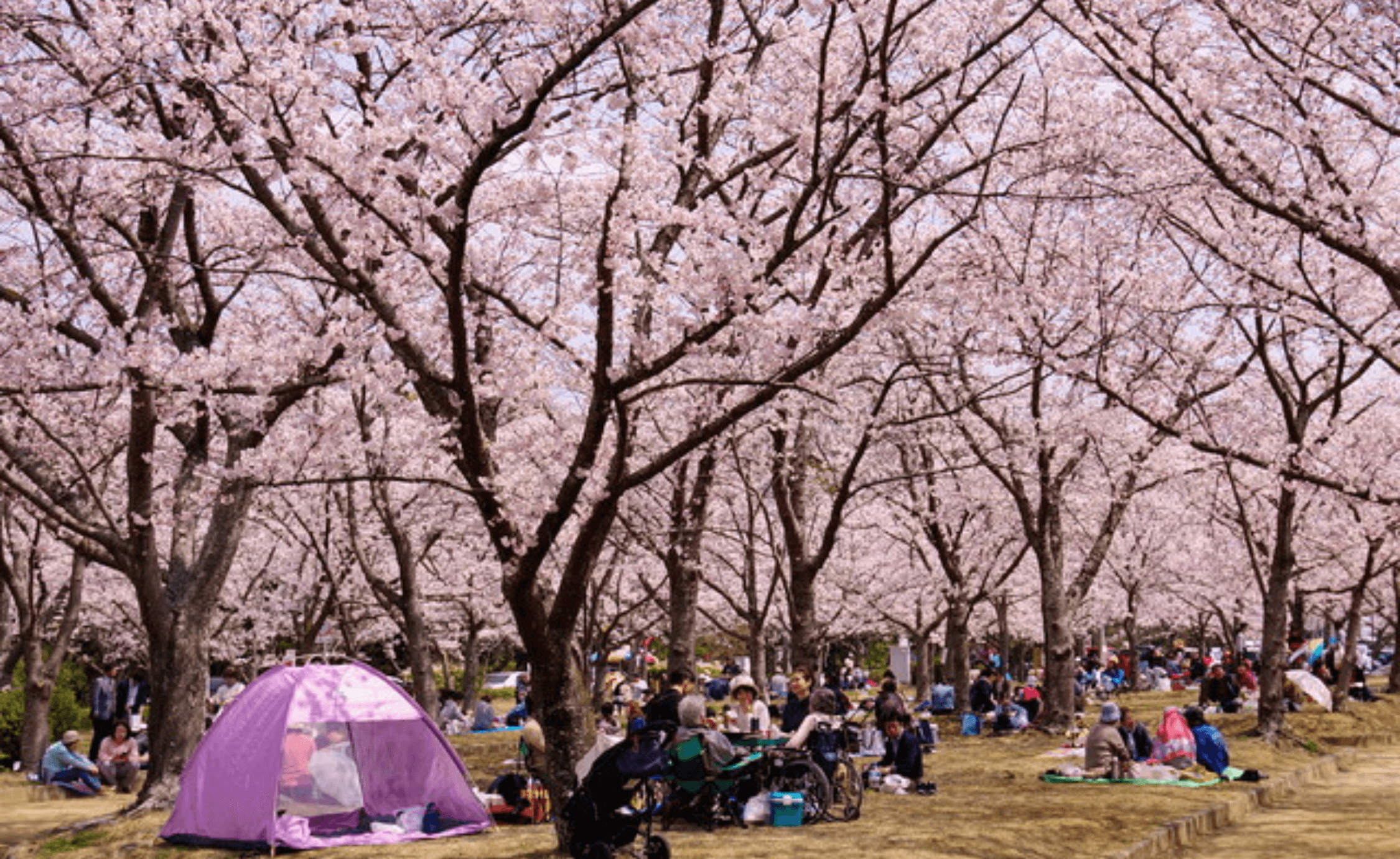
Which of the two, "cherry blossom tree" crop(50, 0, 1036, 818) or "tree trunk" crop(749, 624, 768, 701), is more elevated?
"cherry blossom tree" crop(50, 0, 1036, 818)

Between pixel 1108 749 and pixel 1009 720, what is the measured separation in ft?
25.9

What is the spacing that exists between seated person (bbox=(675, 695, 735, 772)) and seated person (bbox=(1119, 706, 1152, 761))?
738cm

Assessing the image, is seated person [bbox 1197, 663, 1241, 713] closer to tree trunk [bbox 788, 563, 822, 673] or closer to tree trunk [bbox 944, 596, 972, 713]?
tree trunk [bbox 944, 596, 972, 713]

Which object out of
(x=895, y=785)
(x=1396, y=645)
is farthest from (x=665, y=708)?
(x=1396, y=645)

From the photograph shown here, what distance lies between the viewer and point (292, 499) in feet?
80.2

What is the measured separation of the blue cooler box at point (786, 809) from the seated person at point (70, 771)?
10.9m

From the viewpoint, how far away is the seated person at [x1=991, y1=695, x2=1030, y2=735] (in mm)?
22969

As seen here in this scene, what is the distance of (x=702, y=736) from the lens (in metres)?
10.9

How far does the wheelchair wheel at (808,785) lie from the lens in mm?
11531

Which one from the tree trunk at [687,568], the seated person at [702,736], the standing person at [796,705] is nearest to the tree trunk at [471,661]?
the tree trunk at [687,568]

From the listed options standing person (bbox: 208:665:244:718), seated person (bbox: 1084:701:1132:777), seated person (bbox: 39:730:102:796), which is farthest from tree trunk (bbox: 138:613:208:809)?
seated person (bbox: 1084:701:1132:777)

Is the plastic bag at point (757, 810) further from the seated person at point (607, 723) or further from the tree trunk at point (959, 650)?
the tree trunk at point (959, 650)

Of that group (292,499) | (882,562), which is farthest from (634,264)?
(882,562)

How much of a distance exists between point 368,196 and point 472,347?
154 inches
